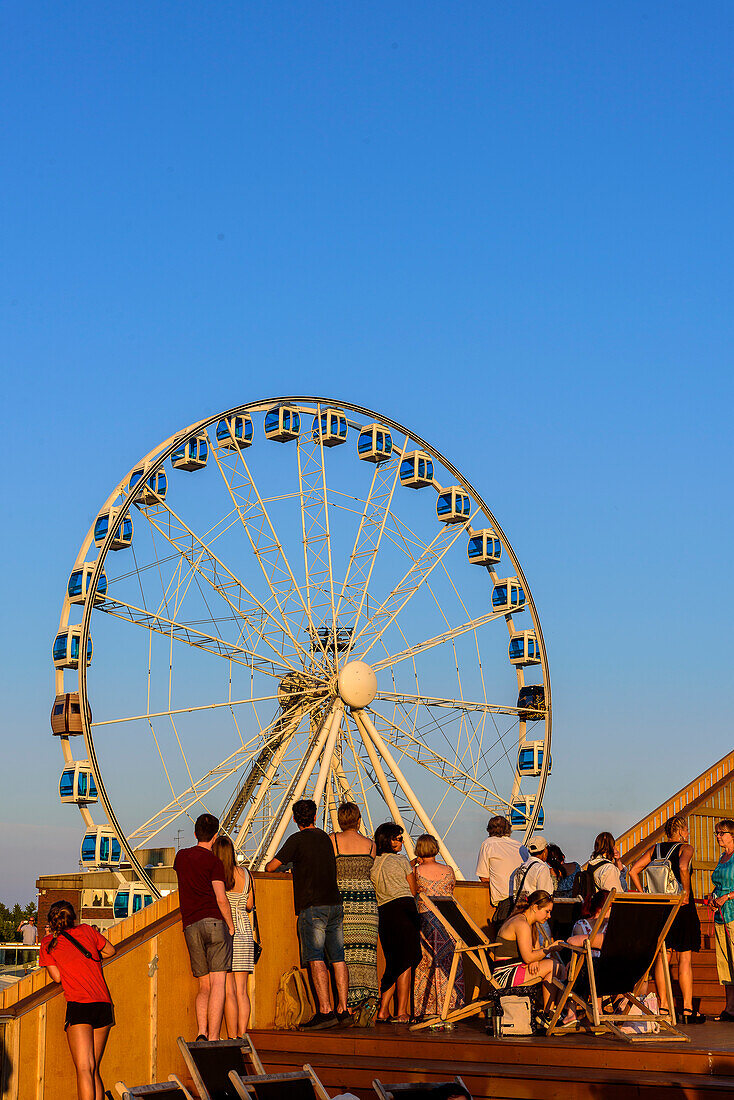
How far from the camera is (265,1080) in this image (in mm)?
6812

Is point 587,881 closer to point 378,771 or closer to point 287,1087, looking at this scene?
point 287,1087

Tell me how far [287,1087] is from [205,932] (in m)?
2.51

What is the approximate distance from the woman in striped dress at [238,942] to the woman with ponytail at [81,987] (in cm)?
115

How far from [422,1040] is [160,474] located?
16.0 metres

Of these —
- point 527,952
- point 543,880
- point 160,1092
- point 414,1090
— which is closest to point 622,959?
point 527,952

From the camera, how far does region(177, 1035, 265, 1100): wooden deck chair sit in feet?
23.4

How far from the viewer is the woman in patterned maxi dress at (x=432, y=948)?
10.2 meters

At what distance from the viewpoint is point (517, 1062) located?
8555 mm

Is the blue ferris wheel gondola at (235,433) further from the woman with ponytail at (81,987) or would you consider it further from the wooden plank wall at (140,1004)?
the woman with ponytail at (81,987)

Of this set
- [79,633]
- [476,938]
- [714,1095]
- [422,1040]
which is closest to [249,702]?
[79,633]

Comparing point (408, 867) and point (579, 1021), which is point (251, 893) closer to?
point (408, 867)

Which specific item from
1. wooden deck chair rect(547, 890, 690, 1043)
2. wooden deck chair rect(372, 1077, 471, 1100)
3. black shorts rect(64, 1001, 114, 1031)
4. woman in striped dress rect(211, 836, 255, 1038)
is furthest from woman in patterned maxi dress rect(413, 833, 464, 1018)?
wooden deck chair rect(372, 1077, 471, 1100)

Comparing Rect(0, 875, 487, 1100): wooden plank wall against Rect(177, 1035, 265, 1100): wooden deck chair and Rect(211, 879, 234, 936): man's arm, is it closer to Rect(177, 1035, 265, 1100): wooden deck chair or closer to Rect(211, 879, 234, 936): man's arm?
Rect(211, 879, 234, 936): man's arm

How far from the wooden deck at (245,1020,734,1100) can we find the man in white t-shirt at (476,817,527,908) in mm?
1851
